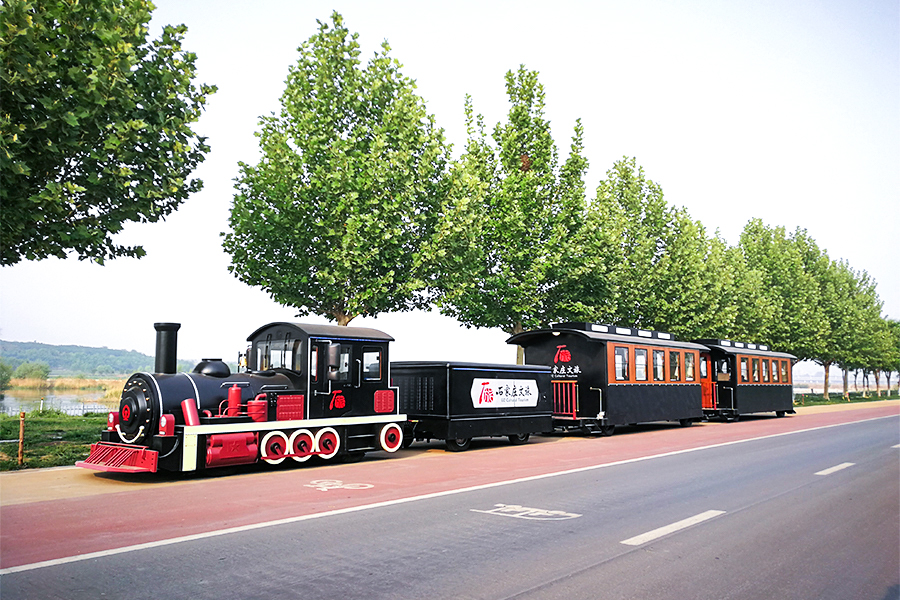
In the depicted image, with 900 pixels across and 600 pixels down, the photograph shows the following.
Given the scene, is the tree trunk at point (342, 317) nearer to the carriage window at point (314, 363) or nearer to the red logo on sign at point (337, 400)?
the red logo on sign at point (337, 400)

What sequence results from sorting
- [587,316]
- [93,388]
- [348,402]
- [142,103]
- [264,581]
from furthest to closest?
[93,388] < [587,316] < [348,402] < [142,103] < [264,581]

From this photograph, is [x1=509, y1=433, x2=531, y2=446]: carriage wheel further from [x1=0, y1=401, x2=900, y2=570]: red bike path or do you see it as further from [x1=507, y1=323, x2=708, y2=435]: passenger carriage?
[x1=507, y1=323, x2=708, y2=435]: passenger carriage

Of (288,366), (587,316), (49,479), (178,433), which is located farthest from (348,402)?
(587,316)

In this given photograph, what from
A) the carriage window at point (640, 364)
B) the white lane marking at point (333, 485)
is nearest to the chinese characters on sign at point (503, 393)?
the carriage window at point (640, 364)

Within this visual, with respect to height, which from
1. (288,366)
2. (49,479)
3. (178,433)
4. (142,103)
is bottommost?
(49,479)

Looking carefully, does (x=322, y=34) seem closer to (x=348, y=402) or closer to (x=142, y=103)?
(x=142, y=103)

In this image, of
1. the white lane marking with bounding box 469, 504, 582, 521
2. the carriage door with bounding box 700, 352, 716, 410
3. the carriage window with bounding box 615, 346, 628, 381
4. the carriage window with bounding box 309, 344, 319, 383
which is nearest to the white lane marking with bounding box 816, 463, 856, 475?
the white lane marking with bounding box 469, 504, 582, 521

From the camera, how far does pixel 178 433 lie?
1177 cm

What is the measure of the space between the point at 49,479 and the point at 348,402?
5.59 metres

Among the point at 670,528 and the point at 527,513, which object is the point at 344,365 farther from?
the point at 670,528

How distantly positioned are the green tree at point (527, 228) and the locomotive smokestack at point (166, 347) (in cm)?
1400

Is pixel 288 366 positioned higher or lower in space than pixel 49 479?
higher

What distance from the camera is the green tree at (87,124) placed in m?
11.2

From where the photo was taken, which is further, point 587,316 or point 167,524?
point 587,316
